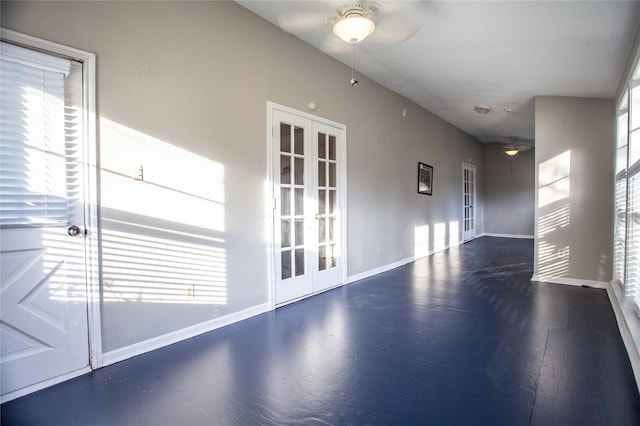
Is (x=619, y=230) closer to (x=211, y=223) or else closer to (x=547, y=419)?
(x=547, y=419)

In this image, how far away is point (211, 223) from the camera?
3.00 meters

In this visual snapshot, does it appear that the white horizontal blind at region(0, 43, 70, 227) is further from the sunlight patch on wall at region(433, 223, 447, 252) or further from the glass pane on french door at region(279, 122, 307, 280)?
the sunlight patch on wall at region(433, 223, 447, 252)

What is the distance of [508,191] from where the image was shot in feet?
34.1

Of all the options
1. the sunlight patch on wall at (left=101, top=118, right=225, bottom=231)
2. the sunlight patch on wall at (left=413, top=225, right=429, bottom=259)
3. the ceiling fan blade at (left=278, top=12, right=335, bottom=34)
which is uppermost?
the ceiling fan blade at (left=278, top=12, right=335, bottom=34)

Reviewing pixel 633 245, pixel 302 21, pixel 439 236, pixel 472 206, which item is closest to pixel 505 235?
pixel 472 206

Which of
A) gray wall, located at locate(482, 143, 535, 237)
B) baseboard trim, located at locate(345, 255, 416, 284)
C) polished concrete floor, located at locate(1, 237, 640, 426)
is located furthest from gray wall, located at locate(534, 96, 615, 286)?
gray wall, located at locate(482, 143, 535, 237)

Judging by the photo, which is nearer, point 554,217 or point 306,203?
point 306,203

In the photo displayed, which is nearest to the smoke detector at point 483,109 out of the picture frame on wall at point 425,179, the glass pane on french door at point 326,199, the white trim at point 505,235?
the picture frame on wall at point 425,179

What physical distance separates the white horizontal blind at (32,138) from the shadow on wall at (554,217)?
5316 millimetres

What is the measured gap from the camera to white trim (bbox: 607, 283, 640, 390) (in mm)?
2273

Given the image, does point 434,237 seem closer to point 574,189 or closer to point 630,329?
point 574,189

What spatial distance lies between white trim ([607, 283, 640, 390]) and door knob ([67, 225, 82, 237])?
11.7 ft

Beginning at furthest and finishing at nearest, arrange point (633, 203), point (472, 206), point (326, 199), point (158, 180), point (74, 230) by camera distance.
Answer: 1. point (472, 206)
2. point (326, 199)
3. point (633, 203)
4. point (158, 180)
5. point (74, 230)

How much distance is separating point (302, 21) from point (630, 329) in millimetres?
3825
